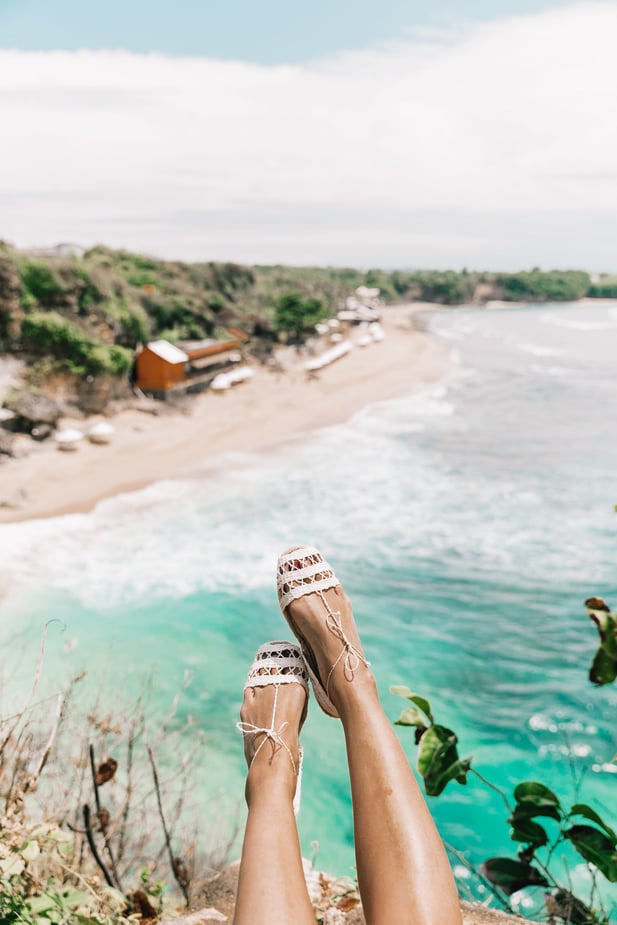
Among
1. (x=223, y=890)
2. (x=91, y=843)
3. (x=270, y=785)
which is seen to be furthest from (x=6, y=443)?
(x=270, y=785)

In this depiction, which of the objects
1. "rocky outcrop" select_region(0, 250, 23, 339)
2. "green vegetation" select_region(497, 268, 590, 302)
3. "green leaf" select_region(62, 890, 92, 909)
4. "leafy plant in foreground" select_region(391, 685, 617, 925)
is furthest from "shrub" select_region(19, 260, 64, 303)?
"green vegetation" select_region(497, 268, 590, 302)

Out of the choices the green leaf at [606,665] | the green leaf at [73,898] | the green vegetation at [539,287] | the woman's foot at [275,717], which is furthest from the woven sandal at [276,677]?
the green vegetation at [539,287]

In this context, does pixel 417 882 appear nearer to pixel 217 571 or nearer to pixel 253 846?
pixel 253 846

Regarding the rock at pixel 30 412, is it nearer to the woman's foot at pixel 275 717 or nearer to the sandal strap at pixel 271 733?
the woman's foot at pixel 275 717

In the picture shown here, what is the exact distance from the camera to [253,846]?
1857mm

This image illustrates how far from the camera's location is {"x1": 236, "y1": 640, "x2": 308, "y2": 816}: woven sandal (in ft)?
7.56

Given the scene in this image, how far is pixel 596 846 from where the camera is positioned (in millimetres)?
2139

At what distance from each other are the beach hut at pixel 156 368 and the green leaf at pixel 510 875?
22823mm

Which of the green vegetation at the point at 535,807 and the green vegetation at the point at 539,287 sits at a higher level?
the green vegetation at the point at 539,287

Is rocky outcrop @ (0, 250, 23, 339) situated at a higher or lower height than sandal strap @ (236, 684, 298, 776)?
higher

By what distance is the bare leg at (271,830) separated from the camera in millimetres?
1687

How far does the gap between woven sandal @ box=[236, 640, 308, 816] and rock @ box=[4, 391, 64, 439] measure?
17625 millimetres

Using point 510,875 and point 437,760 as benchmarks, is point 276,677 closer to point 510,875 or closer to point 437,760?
point 437,760

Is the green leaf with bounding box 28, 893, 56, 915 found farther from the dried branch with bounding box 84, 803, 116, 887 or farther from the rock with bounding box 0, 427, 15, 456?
the rock with bounding box 0, 427, 15, 456
